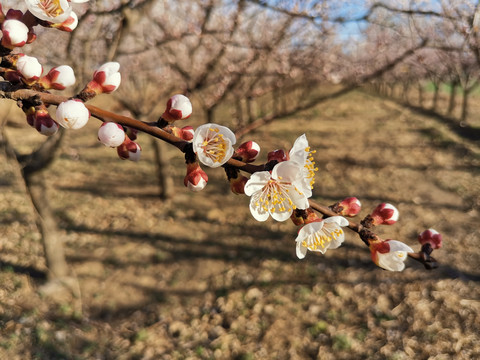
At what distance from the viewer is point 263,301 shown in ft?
14.5

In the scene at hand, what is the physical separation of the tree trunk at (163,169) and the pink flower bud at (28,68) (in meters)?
5.87

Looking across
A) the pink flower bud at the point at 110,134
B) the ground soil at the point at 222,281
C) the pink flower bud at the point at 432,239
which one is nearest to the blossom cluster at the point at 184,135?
the pink flower bud at the point at 110,134

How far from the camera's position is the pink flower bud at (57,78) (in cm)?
84

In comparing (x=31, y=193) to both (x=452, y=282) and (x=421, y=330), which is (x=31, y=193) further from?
(x=452, y=282)

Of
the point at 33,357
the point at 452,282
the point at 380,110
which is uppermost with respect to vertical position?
the point at 380,110

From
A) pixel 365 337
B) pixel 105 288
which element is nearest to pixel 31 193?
pixel 105 288

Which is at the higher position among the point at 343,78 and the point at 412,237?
the point at 343,78

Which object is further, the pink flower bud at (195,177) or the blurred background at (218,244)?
the blurred background at (218,244)

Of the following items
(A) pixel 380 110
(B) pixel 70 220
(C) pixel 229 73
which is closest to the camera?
(B) pixel 70 220

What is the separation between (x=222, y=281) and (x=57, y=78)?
428cm

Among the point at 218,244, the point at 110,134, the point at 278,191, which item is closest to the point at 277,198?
the point at 278,191

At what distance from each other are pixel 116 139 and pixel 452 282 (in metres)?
5.08

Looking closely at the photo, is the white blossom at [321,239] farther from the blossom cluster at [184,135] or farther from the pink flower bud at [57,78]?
the pink flower bud at [57,78]

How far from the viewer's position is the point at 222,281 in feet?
15.7
